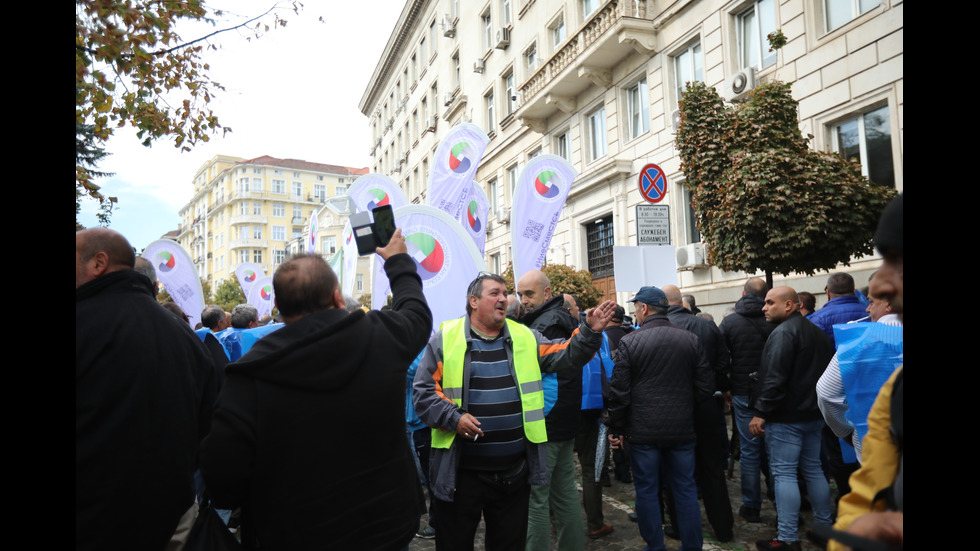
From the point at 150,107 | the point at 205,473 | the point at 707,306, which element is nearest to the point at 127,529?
the point at 205,473

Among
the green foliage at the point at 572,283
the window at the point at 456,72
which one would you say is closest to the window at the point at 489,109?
the window at the point at 456,72

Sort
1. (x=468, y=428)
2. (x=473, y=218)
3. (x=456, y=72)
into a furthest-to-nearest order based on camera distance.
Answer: (x=456, y=72)
(x=473, y=218)
(x=468, y=428)

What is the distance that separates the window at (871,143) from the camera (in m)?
10.6

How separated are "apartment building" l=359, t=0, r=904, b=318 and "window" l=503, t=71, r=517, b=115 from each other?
0.08 m

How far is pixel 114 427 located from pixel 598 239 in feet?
57.9

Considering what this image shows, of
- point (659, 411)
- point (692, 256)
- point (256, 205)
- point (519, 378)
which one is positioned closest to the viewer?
point (519, 378)

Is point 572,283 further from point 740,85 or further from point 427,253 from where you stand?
point 427,253

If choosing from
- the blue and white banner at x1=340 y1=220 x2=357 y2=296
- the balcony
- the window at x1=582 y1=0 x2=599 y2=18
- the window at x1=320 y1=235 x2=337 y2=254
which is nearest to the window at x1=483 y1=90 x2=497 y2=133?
the balcony

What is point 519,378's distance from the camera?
3.79 meters

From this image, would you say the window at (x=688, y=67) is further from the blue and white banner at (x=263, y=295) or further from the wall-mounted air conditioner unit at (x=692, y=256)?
the blue and white banner at (x=263, y=295)

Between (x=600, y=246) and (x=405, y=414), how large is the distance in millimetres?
16768

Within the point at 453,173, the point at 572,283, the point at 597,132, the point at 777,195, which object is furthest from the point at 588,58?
the point at 777,195

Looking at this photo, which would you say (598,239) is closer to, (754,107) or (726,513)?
(754,107)

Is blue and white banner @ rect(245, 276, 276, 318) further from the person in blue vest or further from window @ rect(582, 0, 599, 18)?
the person in blue vest
